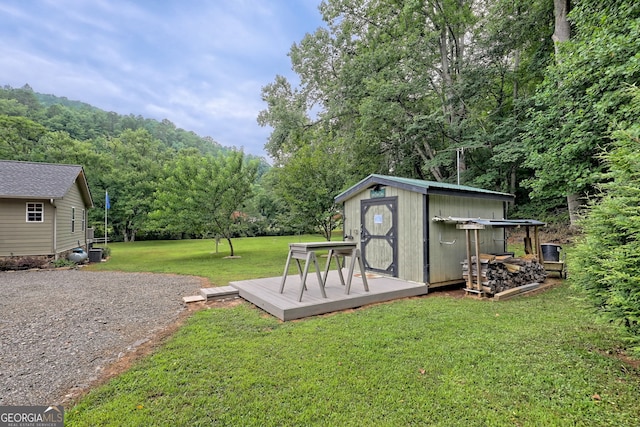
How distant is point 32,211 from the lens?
1040 centimetres

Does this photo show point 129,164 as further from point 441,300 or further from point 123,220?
point 441,300

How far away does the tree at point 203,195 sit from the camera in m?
12.2

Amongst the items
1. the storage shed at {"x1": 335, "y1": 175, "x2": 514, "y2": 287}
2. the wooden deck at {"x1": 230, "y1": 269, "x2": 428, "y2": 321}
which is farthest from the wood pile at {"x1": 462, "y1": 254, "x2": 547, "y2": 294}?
the wooden deck at {"x1": 230, "y1": 269, "x2": 428, "y2": 321}

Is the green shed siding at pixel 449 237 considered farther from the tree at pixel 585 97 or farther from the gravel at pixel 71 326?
the gravel at pixel 71 326

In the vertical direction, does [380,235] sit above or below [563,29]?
below

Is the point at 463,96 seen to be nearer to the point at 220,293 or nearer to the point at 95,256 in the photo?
the point at 220,293

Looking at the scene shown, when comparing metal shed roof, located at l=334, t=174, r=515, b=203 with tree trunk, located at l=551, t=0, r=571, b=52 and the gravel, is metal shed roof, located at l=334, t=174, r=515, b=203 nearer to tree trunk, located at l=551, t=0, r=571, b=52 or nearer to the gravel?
the gravel

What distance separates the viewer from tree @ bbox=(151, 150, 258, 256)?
480 inches

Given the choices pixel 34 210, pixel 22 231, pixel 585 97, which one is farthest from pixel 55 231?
pixel 585 97

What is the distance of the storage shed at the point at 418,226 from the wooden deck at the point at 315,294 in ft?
1.55

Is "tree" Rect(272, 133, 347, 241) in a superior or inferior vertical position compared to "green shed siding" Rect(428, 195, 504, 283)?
superior

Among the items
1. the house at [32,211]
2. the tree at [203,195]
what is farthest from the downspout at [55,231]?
the tree at [203,195]

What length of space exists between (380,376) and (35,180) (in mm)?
A: 14598

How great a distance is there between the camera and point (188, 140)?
52406mm
